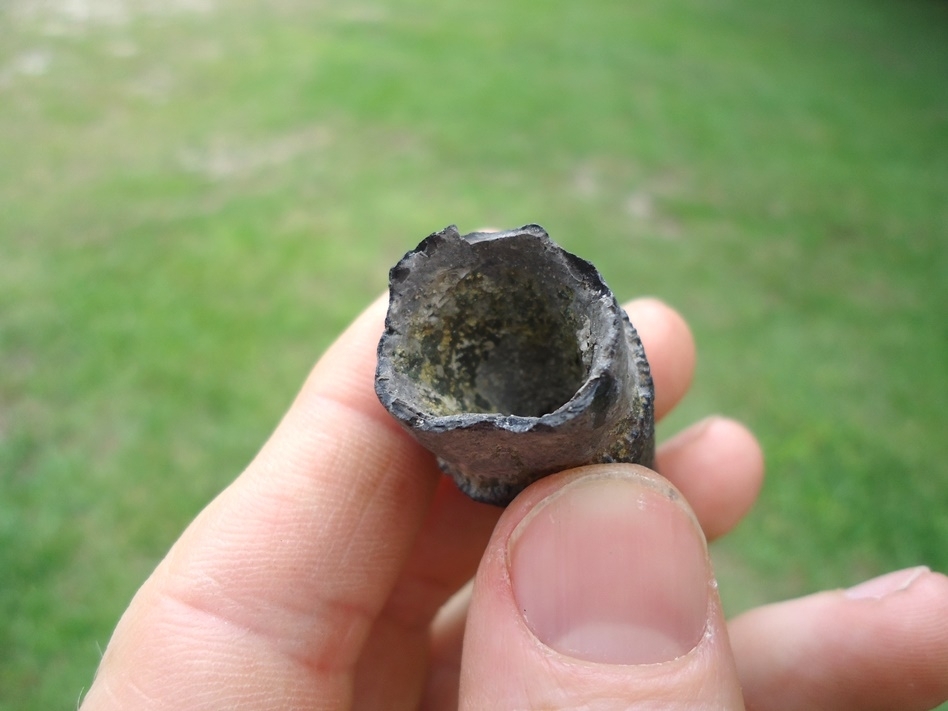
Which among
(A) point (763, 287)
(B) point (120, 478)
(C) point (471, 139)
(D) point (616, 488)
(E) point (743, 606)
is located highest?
(D) point (616, 488)

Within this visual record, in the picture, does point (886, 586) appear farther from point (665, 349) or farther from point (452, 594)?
point (452, 594)

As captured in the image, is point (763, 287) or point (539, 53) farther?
point (539, 53)

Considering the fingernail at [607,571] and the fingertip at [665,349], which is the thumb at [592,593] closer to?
the fingernail at [607,571]

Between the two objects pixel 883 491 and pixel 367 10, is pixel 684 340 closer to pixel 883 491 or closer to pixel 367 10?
pixel 883 491

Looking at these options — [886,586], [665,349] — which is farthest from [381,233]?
[886,586]

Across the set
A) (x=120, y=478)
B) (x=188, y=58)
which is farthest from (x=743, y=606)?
(x=188, y=58)

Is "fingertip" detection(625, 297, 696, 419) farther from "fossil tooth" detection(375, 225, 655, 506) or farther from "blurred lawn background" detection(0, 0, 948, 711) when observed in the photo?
"blurred lawn background" detection(0, 0, 948, 711)
